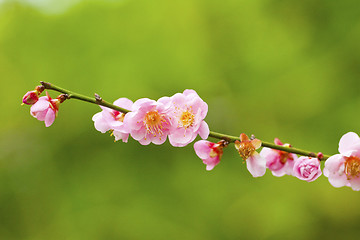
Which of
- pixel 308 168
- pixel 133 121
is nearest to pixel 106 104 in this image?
pixel 133 121

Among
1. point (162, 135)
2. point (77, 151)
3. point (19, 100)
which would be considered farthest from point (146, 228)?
point (162, 135)

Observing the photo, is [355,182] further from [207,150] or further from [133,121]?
[133,121]

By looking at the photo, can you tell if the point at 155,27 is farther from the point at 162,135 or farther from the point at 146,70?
the point at 162,135

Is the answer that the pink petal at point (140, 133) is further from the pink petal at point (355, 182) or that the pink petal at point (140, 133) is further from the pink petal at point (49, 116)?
the pink petal at point (355, 182)

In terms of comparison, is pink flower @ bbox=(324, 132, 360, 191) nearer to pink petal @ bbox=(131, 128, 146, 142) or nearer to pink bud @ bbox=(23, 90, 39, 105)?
pink petal @ bbox=(131, 128, 146, 142)

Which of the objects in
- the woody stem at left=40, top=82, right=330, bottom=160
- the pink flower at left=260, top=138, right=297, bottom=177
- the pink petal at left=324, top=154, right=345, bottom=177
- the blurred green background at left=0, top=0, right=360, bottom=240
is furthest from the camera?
the blurred green background at left=0, top=0, right=360, bottom=240

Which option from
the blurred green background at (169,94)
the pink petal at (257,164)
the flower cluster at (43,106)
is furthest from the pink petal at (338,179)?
the blurred green background at (169,94)

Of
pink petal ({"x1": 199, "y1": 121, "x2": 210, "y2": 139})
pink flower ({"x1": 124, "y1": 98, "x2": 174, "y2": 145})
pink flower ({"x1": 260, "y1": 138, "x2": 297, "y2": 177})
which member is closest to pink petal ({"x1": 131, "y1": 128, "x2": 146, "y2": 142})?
pink flower ({"x1": 124, "y1": 98, "x2": 174, "y2": 145})
